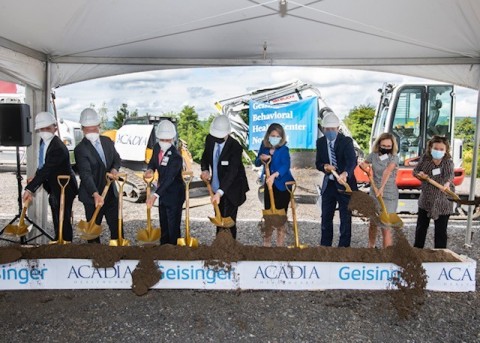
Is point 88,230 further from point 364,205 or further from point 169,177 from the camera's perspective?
point 364,205

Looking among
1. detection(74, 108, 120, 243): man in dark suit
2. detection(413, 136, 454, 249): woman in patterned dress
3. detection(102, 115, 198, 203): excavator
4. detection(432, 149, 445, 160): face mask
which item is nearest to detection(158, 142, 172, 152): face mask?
detection(74, 108, 120, 243): man in dark suit

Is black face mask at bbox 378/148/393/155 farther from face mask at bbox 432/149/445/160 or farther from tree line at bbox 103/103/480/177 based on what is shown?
tree line at bbox 103/103/480/177

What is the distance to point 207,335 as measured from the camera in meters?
2.50

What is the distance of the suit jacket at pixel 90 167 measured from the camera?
10.7 ft

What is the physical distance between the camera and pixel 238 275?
9.39 ft

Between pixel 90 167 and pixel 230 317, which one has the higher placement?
pixel 90 167

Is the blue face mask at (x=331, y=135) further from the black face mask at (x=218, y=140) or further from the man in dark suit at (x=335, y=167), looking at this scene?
the black face mask at (x=218, y=140)

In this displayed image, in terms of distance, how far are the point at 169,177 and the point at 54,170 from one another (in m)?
Result: 1.05

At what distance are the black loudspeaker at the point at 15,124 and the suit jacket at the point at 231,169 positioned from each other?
1823 mm

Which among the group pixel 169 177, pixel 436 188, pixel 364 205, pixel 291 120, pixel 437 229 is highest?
pixel 291 120

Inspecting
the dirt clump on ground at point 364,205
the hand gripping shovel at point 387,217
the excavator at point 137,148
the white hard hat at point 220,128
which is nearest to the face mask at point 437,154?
the hand gripping shovel at point 387,217

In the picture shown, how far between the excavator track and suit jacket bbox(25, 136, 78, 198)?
2.79 m

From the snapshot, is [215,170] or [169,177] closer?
[169,177]

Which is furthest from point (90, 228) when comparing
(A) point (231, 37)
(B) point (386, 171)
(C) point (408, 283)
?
(B) point (386, 171)
